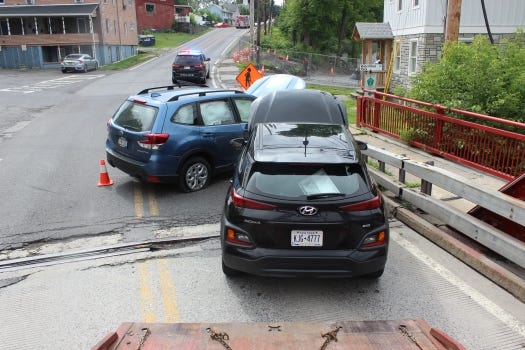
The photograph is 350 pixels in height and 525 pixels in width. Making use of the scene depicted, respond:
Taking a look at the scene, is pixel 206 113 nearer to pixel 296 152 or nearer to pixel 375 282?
pixel 296 152

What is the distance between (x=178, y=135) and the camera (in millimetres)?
7883

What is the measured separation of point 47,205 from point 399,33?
2210cm

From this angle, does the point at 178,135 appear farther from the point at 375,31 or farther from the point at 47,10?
the point at 47,10

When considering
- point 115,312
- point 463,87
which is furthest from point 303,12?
point 115,312

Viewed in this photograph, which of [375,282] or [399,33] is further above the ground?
[399,33]

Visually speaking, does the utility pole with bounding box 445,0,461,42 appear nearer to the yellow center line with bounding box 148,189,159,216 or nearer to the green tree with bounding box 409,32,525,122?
the green tree with bounding box 409,32,525,122

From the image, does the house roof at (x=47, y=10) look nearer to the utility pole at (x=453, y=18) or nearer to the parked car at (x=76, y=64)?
the parked car at (x=76, y=64)

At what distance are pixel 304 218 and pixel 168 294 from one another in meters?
1.64

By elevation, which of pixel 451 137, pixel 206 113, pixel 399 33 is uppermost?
pixel 399 33

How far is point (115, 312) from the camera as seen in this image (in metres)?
4.56

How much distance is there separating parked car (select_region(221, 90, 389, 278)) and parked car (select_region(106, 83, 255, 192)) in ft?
10.6

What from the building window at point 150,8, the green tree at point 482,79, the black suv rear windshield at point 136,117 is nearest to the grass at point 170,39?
the building window at point 150,8

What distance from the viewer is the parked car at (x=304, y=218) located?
4.45m

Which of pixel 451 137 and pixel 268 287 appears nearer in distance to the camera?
pixel 268 287
